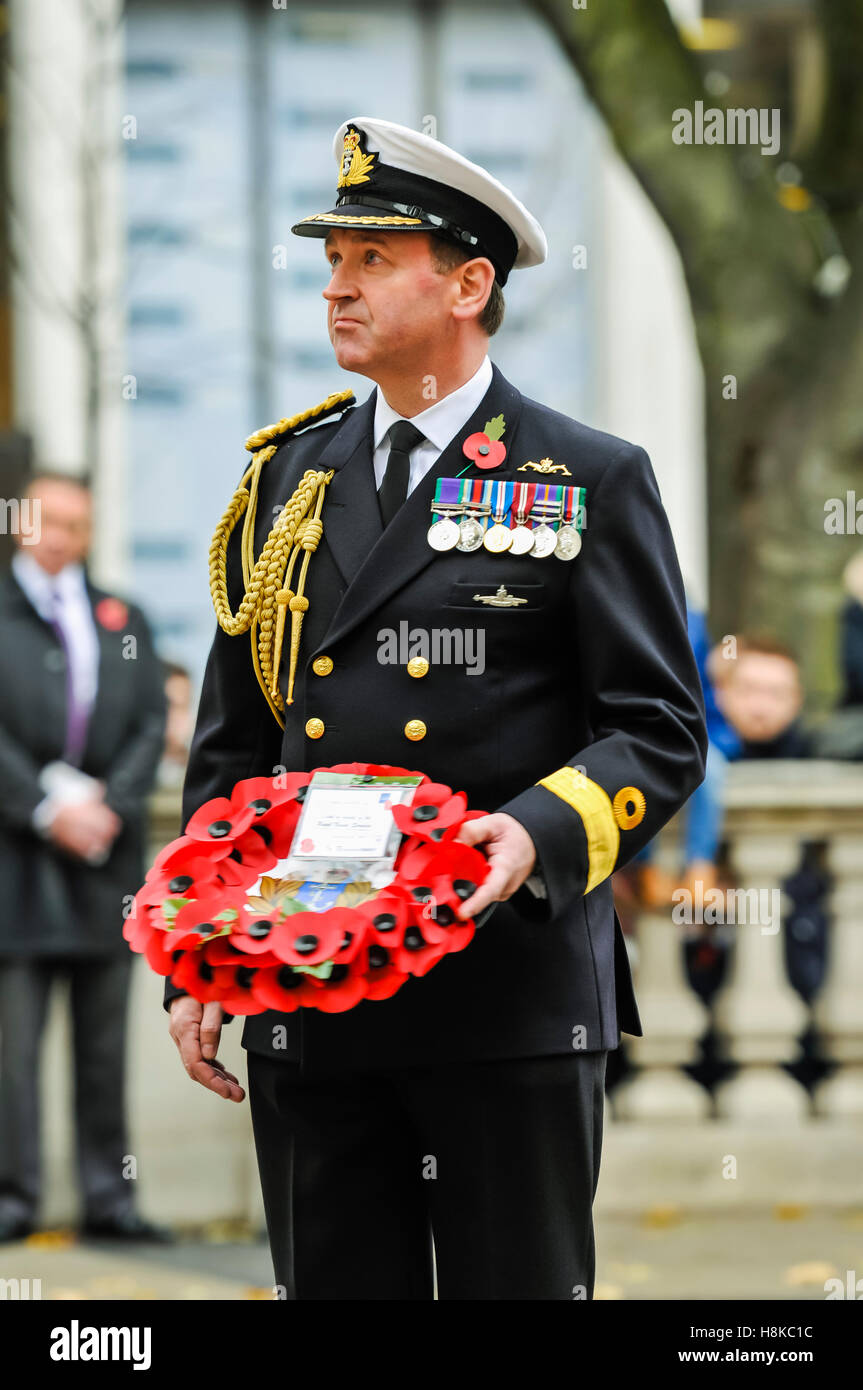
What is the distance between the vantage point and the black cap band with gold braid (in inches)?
123

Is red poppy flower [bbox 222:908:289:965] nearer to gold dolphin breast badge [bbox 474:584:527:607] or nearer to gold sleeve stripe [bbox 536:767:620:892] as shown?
gold sleeve stripe [bbox 536:767:620:892]

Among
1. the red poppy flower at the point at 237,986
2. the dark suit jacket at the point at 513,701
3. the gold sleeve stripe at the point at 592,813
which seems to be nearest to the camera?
the red poppy flower at the point at 237,986

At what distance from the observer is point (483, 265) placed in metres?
3.12

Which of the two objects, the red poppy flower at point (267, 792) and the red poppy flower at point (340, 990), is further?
the red poppy flower at point (267, 792)

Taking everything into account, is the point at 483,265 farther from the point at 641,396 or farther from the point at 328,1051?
the point at 641,396

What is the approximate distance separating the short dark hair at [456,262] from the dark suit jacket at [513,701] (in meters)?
0.11

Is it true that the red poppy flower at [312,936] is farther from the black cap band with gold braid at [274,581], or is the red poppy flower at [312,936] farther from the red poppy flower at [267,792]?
the black cap band with gold braid at [274,581]

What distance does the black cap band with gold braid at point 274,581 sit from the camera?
313 cm

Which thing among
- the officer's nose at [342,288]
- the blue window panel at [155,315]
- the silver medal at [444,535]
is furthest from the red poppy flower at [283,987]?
the blue window panel at [155,315]

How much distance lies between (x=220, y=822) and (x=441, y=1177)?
0.58m
